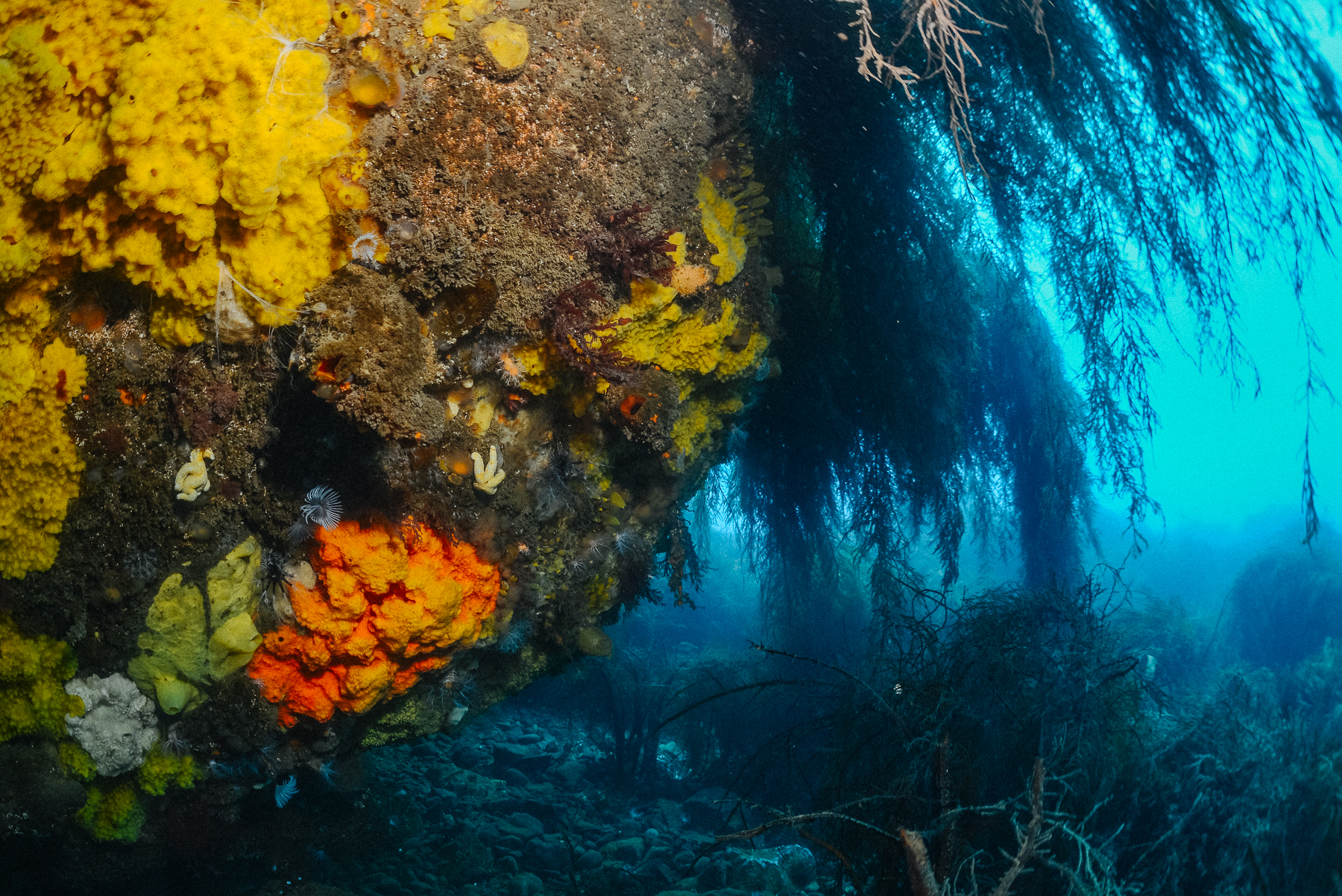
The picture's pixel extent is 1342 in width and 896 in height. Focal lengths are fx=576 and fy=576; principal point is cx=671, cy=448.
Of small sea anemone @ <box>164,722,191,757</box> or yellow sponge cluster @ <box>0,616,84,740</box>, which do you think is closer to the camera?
yellow sponge cluster @ <box>0,616,84,740</box>

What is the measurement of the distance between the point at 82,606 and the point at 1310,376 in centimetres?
700

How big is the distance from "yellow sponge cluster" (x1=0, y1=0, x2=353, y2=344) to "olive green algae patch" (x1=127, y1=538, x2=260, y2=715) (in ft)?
3.97

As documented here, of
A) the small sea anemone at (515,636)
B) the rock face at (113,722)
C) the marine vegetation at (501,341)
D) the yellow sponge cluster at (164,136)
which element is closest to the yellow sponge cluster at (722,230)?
the marine vegetation at (501,341)

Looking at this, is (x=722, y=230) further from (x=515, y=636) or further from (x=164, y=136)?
(x=515, y=636)

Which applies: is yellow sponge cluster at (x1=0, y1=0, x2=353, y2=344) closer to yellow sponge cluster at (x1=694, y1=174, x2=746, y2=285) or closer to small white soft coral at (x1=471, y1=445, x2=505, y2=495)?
small white soft coral at (x1=471, y1=445, x2=505, y2=495)

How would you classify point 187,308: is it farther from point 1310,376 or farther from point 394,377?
point 1310,376

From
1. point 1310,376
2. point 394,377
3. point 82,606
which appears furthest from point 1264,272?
point 82,606

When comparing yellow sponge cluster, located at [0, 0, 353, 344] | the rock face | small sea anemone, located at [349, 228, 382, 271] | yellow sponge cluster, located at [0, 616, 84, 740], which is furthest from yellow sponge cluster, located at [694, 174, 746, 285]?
yellow sponge cluster, located at [0, 616, 84, 740]

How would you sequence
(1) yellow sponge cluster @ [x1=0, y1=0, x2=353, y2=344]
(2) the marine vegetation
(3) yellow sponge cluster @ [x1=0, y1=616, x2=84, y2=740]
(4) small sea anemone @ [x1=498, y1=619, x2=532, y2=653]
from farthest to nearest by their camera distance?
(4) small sea anemone @ [x1=498, y1=619, x2=532, y2=653], (3) yellow sponge cluster @ [x1=0, y1=616, x2=84, y2=740], (2) the marine vegetation, (1) yellow sponge cluster @ [x1=0, y1=0, x2=353, y2=344]

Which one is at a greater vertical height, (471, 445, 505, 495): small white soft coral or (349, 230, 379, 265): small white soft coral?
(349, 230, 379, 265): small white soft coral

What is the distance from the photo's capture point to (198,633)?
8.46ft

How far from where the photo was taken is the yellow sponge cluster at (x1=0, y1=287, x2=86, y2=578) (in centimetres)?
233

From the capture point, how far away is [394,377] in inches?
89.8

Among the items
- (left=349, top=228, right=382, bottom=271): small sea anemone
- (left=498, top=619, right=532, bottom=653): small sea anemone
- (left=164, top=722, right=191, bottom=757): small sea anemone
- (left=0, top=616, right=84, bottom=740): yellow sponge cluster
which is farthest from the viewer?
(left=498, top=619, right=532, bottom=653): small sea anemone
